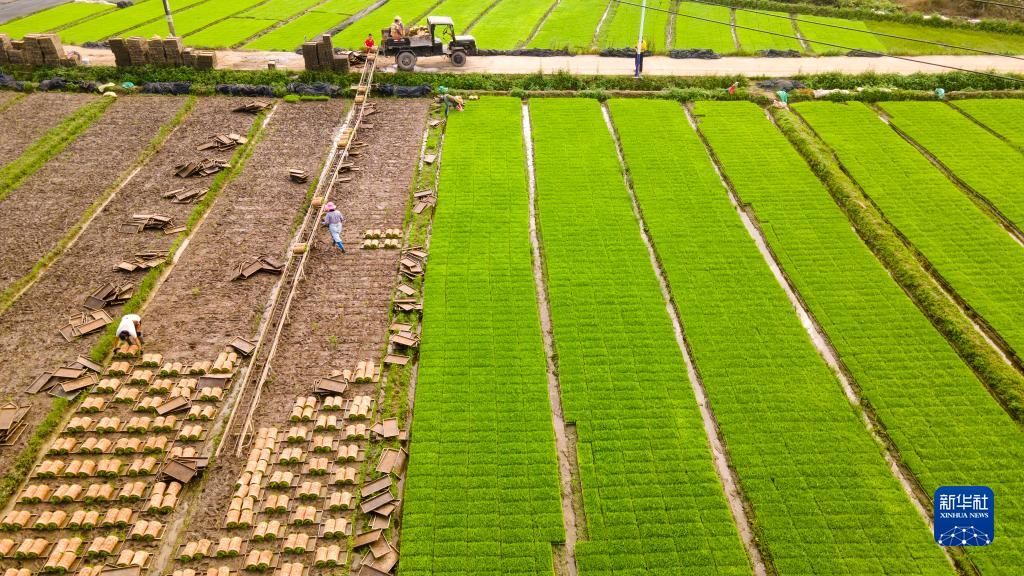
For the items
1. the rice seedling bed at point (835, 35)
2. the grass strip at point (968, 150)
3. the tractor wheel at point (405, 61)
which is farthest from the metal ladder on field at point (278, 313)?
the rice seedling bed at point (835, 35)

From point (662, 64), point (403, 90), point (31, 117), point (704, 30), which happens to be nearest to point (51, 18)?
point (31, 117)

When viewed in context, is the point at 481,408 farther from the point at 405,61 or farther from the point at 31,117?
the point at 31,117

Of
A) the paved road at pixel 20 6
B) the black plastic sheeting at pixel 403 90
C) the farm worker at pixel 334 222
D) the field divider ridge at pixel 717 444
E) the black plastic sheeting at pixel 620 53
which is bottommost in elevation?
the field divider ridge at pixel 717 444

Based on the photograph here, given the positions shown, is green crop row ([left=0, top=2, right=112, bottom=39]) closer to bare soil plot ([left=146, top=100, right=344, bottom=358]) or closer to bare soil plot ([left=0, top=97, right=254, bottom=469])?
bare soil plot ([left=0, top=97, right=254, bottom=469])

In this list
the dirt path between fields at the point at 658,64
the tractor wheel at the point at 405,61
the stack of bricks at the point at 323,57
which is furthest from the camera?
the dirt path between fields at the point at 658,64

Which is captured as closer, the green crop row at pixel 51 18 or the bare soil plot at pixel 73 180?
the bare soil plot at pixel 73 180

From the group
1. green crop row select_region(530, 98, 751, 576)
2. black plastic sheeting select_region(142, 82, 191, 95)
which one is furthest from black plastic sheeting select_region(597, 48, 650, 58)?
black plastic sheeting select_region(142, 82, 191, 95)

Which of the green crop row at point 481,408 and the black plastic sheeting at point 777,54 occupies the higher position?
the black plastic sheeting at point 777,54

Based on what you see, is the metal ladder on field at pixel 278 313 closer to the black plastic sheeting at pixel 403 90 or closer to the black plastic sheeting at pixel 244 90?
the black plastic sheeting at pixel 403 90
